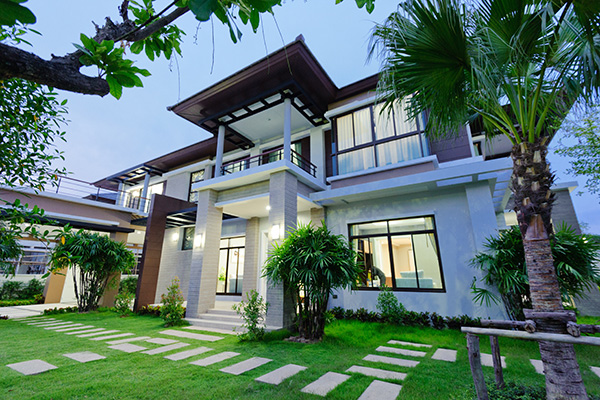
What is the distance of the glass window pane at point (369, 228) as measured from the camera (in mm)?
7384

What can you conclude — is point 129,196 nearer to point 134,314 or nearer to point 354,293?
point 134,314

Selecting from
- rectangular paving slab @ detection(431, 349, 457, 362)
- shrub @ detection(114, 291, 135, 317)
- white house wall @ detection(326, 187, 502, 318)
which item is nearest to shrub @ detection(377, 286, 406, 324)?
white house wall @ detection(326, 187, 502, 318)

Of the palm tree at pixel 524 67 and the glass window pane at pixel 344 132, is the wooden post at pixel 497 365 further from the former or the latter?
the glass window pane at pixel 344 132

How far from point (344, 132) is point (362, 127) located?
561 mm

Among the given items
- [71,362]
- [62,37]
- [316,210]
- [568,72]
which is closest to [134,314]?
[71,362]

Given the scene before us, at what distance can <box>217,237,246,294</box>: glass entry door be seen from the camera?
31.5 ft

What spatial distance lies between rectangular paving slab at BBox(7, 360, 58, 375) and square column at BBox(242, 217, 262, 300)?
5198 millimetres

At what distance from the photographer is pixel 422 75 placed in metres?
2.97

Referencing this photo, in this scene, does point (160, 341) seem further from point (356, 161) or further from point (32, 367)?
point (356, 161)

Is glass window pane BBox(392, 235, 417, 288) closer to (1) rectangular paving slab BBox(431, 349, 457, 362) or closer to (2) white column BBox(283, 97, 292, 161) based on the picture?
(1) rectangular paving slab BBox(431, 349, 457, 362)

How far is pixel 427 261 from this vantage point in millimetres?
6617

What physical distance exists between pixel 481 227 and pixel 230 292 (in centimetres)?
800

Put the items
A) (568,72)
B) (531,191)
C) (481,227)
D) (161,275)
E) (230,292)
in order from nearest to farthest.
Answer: (531,191) < (568,72) < (481,227) < (230,292) < (161,275)

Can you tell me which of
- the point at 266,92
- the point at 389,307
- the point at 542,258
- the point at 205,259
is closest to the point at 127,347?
the point at 205,259
